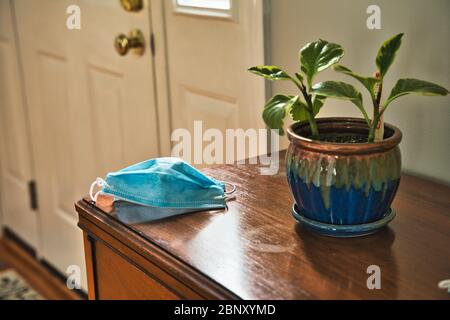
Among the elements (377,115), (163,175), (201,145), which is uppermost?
(377,115)

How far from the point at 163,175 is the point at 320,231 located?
0.87ft

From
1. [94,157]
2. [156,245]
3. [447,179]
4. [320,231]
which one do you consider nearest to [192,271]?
[156,245]

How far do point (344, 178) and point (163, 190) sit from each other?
29 cm

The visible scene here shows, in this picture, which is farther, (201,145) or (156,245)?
(201,145)

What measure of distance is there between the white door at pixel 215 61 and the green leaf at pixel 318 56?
43 cm

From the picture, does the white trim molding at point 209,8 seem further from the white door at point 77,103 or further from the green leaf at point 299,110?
the green leaf at point 299,110

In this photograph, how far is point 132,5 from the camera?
1.64 m

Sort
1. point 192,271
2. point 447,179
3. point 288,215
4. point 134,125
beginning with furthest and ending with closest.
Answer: point 134,125
point 447,179
point 288,215
point 192,271

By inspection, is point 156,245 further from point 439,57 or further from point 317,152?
point 439,57

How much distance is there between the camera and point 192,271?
0.82 m

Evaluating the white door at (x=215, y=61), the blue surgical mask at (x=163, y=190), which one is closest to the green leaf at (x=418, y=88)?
the blue surgical mask at (x=163, y=190)

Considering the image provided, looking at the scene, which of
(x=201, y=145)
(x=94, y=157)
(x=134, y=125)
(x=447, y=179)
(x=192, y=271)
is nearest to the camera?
(x=192, y=271)

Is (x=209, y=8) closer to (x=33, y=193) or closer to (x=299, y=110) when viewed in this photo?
(x=299, y=110)

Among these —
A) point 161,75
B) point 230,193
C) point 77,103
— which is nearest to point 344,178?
point 230,193
